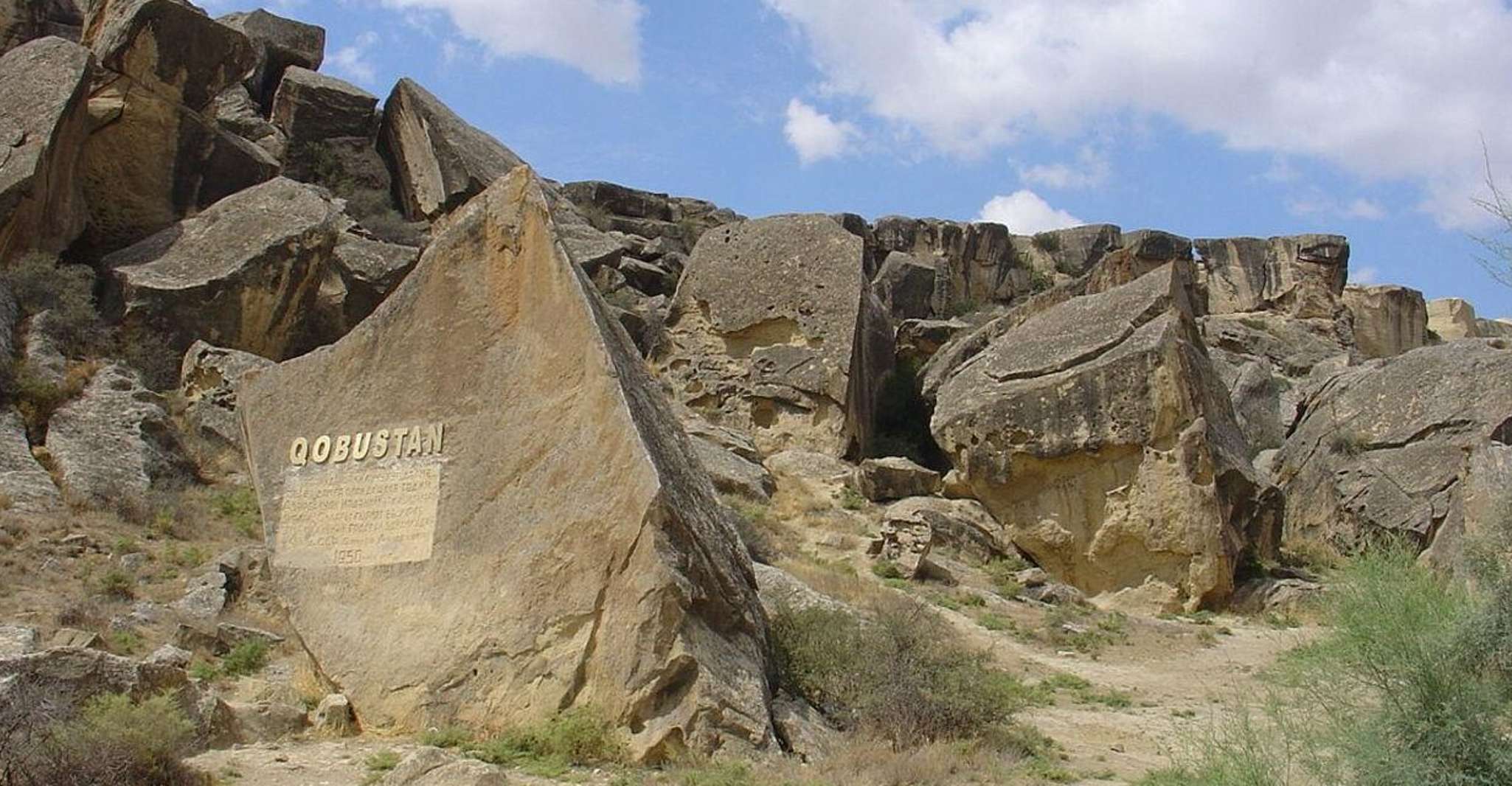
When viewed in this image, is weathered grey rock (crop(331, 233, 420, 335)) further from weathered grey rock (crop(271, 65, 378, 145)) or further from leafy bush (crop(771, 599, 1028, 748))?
leafy bush (crop(771, 599, 1028, 748))

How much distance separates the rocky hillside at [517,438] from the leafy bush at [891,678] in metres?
0.16

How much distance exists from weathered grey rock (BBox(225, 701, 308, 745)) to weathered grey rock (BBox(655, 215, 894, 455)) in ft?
41.4

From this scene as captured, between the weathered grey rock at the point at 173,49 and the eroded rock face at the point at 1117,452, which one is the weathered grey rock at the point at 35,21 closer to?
the weathered grey rock at the point at 173,49

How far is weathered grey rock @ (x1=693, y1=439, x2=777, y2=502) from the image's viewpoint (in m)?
18.0

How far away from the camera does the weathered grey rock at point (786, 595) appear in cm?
1138

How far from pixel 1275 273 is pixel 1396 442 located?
29.5 metres

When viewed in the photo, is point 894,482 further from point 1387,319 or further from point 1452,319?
point 1452,319

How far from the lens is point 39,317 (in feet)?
60.0

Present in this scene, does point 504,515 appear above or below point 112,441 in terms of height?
below

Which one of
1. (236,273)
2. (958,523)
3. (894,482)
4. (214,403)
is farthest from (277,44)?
(958,523)

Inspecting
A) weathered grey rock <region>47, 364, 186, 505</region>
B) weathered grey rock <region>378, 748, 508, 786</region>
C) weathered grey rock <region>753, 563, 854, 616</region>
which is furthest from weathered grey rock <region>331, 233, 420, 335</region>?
weathered grey rock <region>378, 748, 508, 786</region>

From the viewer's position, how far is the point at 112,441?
16422 mm

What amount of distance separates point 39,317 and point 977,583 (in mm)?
12231

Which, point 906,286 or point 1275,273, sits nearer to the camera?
point 906,286
